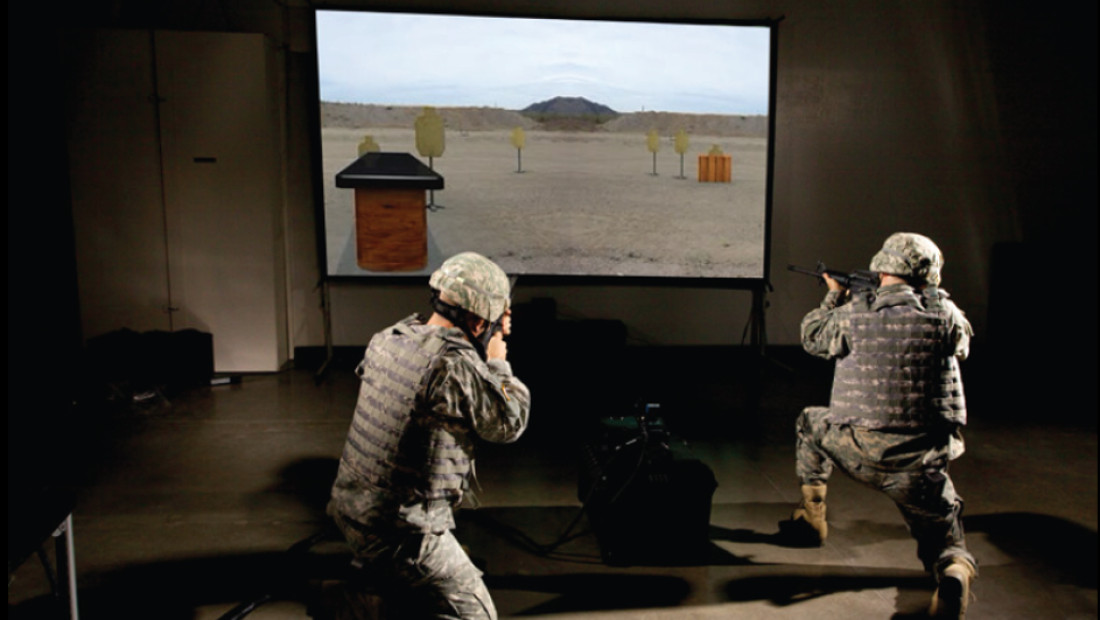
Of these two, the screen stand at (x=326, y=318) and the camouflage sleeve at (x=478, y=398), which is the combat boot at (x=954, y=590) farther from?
the screen stand at (x=326, y=318)

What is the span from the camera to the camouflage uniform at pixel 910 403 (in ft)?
10.4

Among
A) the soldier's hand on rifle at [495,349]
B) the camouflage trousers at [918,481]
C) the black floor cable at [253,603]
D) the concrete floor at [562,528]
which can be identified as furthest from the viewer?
the concrete floor at [562,528]

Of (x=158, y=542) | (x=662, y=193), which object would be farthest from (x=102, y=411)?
(x=662, y=193)

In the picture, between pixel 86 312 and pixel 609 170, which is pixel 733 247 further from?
pixel 86 312

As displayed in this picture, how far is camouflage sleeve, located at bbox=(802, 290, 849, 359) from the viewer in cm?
342

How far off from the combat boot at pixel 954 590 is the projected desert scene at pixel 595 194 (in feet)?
13.5

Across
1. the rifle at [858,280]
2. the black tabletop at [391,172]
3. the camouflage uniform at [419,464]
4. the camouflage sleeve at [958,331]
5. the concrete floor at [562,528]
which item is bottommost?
the concrete floor at [562,528]

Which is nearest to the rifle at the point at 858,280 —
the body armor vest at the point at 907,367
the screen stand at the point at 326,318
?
the body armor vest at the point at 907,367

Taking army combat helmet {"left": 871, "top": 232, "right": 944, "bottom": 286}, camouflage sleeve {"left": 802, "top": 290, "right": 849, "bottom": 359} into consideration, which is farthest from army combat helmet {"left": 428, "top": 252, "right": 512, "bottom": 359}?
army combat helmet {"left": 871, "top": 232, "right": 944, "bottom": 286}

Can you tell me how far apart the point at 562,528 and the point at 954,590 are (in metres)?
1.71

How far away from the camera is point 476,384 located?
243 cm

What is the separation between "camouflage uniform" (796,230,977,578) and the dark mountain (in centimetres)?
393

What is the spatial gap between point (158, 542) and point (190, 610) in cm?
69

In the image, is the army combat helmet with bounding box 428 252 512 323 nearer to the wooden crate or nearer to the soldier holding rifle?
the soldier holding rifle
